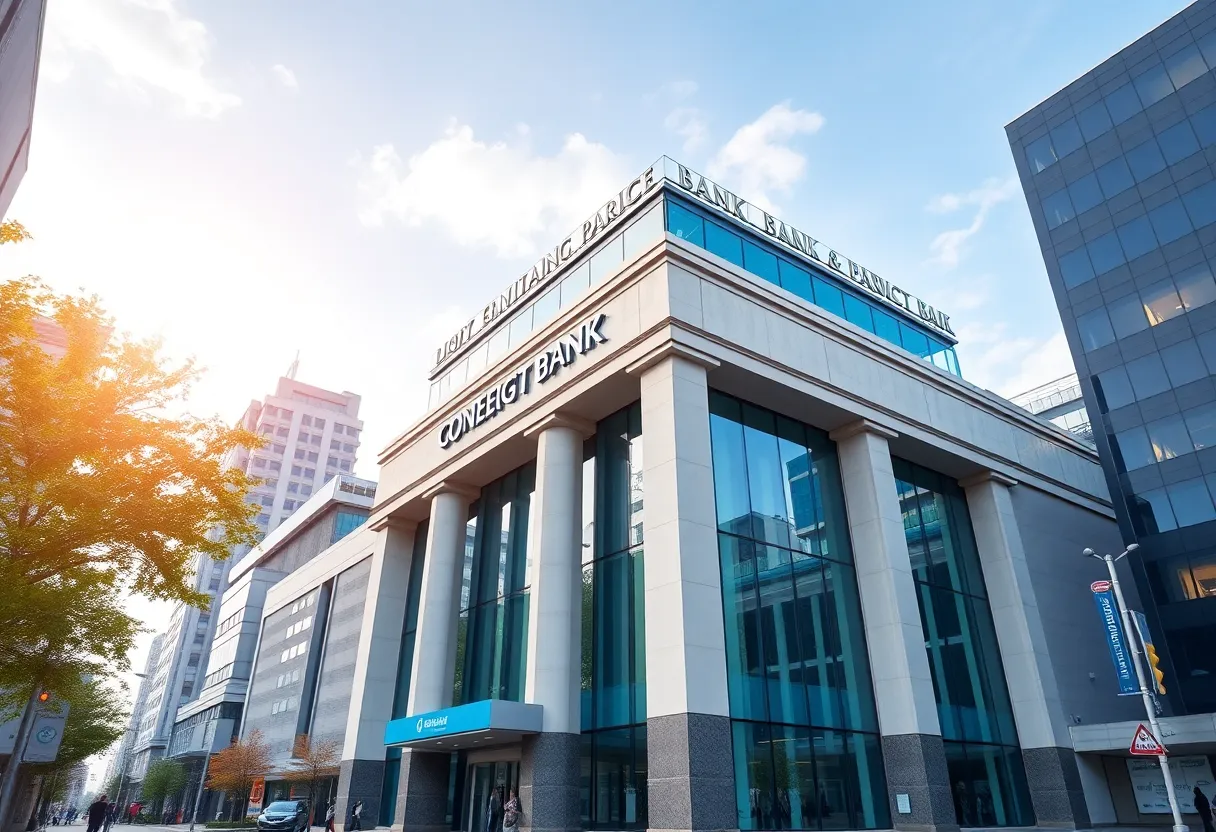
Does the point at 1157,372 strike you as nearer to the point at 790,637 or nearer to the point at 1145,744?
the point at 1145,744

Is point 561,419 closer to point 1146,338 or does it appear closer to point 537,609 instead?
point 537,609

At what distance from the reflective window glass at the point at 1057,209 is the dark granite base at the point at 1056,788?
28.3 m

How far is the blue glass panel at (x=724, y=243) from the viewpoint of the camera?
29.9 meters

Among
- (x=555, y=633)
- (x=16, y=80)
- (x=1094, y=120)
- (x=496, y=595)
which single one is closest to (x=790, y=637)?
(x=555, y=633)

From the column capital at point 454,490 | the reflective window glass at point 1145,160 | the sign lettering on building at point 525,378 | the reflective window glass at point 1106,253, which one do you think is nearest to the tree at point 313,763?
the column capital at point 454,490

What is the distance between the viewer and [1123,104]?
41.7 meters

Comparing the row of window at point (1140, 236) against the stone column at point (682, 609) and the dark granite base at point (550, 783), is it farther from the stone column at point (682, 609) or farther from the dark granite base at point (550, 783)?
the dark granite base at point (550, 783)

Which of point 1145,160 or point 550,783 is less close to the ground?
point 1145,160

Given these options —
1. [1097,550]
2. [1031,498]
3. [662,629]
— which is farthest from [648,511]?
[1097,550]

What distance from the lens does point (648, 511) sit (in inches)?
906

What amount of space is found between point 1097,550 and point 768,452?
22.0 meters

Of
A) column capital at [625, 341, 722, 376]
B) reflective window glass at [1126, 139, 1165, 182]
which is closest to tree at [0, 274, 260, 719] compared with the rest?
column capital at [625, 341, 722, 376]

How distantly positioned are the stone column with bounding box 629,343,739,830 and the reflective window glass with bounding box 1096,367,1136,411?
86.7ft

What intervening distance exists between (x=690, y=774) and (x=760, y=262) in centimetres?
2023
